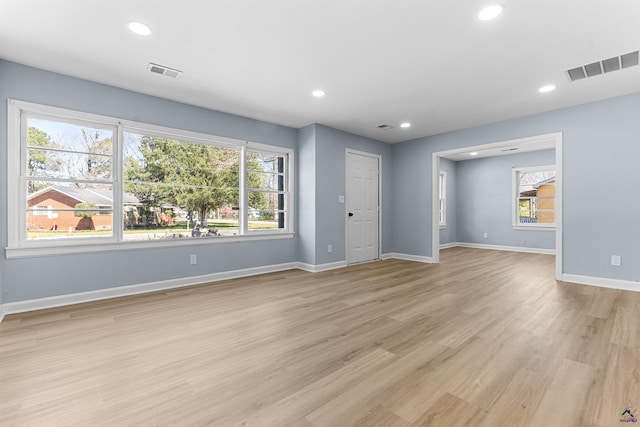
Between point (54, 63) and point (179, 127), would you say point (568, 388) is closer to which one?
point (179, 127)

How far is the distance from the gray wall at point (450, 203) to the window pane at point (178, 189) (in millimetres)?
5986

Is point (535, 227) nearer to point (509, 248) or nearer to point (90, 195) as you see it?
point (509, 248)

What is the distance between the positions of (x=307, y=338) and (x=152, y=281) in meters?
2.57

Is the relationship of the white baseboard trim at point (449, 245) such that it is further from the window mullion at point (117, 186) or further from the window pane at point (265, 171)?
the window mullion at point (117, 186)

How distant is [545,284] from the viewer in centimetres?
419

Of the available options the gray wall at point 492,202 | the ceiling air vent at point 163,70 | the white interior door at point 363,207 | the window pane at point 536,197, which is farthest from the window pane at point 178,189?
the window pane at point 536,197

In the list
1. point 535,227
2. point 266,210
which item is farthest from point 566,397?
point 535,227

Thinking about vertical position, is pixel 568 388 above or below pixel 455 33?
below

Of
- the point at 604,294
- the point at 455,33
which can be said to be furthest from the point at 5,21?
the point at 604,294

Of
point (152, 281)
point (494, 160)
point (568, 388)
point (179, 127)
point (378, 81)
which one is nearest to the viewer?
point (568, 388)

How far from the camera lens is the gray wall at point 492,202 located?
740 cm

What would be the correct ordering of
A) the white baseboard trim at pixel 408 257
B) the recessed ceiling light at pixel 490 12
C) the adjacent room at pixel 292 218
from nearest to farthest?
the adjacent room at pixel 292 218 < the recessed ceiling light at pixel 490 12 < the white baseboard trim at pixel 408 257

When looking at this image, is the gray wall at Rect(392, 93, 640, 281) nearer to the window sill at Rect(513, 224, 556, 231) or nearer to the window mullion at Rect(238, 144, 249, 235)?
the window sill at Rect(513, 224, 556, 231)

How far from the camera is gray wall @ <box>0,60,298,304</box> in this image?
306 cm
